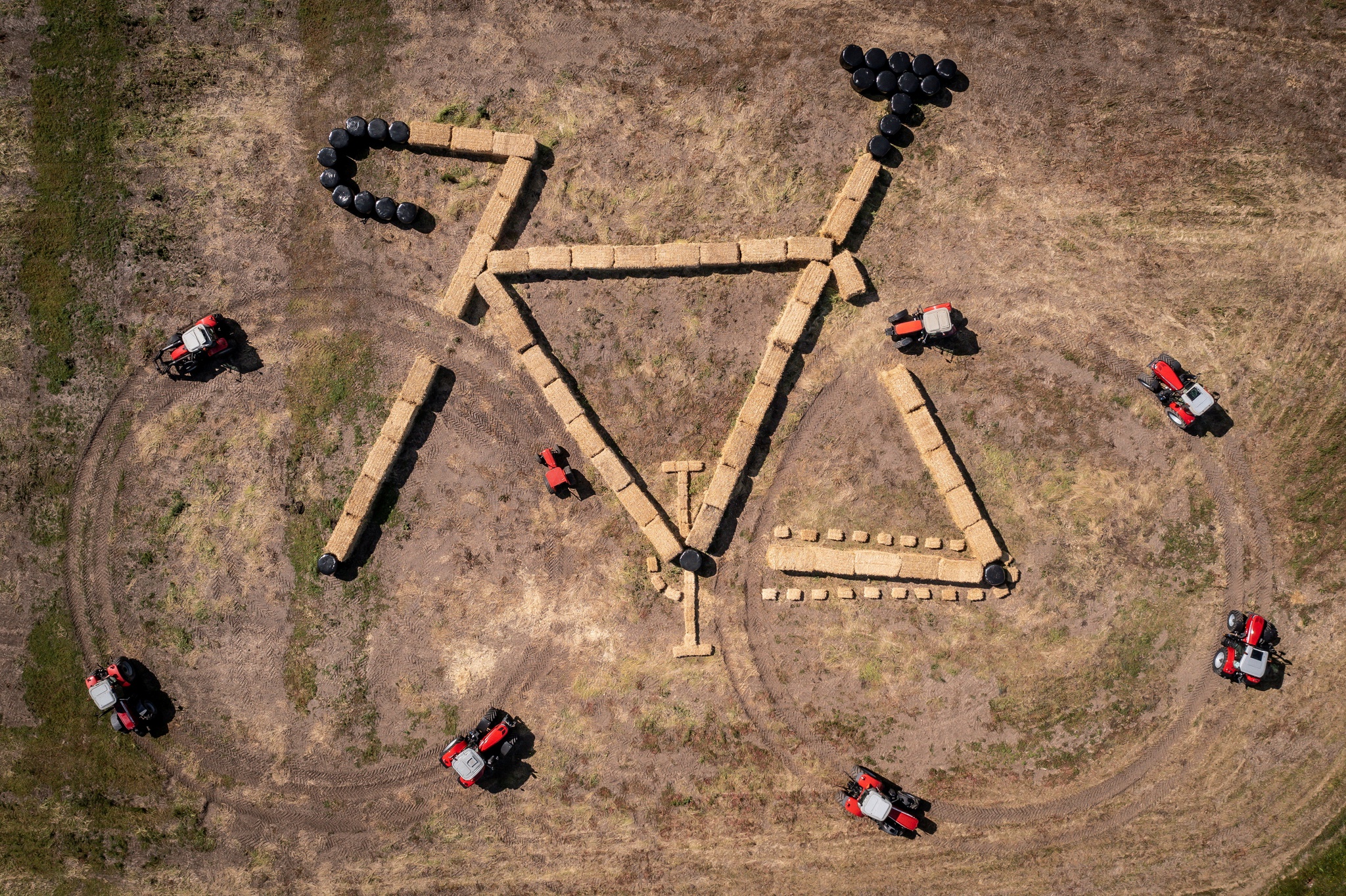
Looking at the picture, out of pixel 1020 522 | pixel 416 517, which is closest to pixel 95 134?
pixel 416 517

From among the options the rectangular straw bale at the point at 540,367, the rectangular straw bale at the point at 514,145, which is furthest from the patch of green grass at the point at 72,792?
the rectangular straw bale at the point at 514,145

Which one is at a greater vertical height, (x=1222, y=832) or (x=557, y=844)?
(x=1222, y=832)

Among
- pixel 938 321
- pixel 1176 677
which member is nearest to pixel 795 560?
pixel 938 321

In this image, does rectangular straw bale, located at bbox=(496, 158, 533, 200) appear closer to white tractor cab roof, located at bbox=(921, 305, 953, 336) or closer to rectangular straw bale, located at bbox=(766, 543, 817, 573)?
white tractor cab roof, located at bbox=(921, 305, 953, 336)

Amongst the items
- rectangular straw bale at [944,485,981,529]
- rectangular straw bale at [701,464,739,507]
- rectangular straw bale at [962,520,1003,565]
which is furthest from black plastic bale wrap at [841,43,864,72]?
rectangular straw bale at [962,520,1003,565]

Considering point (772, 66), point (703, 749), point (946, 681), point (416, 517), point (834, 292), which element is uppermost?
point (772, 66)

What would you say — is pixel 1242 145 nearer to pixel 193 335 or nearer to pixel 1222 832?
pixel 1222 832

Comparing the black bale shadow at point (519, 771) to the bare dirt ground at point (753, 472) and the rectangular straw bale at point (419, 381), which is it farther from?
the rectangular straw bale at point (419, 381)
